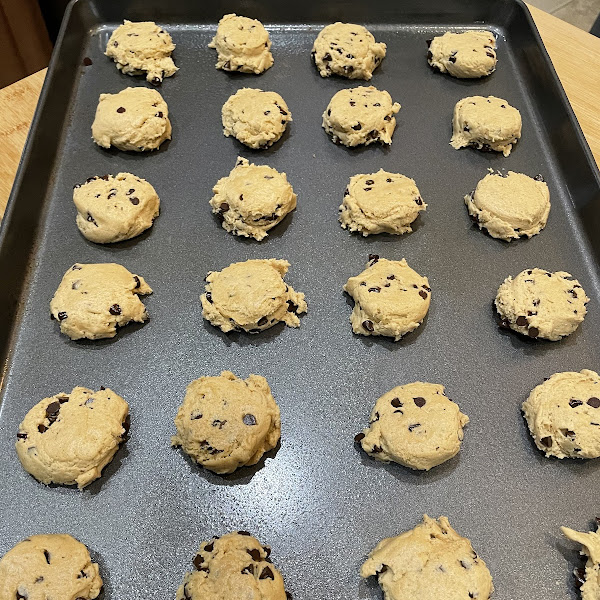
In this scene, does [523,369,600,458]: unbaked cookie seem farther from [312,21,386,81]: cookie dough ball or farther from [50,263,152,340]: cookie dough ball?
[312,21,386,81]: cookie dough ball

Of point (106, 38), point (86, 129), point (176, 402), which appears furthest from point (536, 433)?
point (106, 38)

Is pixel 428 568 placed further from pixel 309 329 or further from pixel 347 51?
pixel 347 51

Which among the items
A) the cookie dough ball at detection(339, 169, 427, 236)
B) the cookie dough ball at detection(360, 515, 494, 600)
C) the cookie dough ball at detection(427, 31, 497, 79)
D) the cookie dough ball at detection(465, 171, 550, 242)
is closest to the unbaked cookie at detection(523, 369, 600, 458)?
the cookie dough ball at detection(360, 515, 494, 600)

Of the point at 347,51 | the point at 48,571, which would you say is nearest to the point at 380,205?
the point at 347,51

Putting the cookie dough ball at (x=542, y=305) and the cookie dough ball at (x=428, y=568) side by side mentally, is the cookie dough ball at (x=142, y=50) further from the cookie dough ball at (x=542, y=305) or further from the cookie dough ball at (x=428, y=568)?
the cookie dough ball at (x=428, y=568)

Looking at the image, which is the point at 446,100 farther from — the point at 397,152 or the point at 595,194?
the point at 595,194
